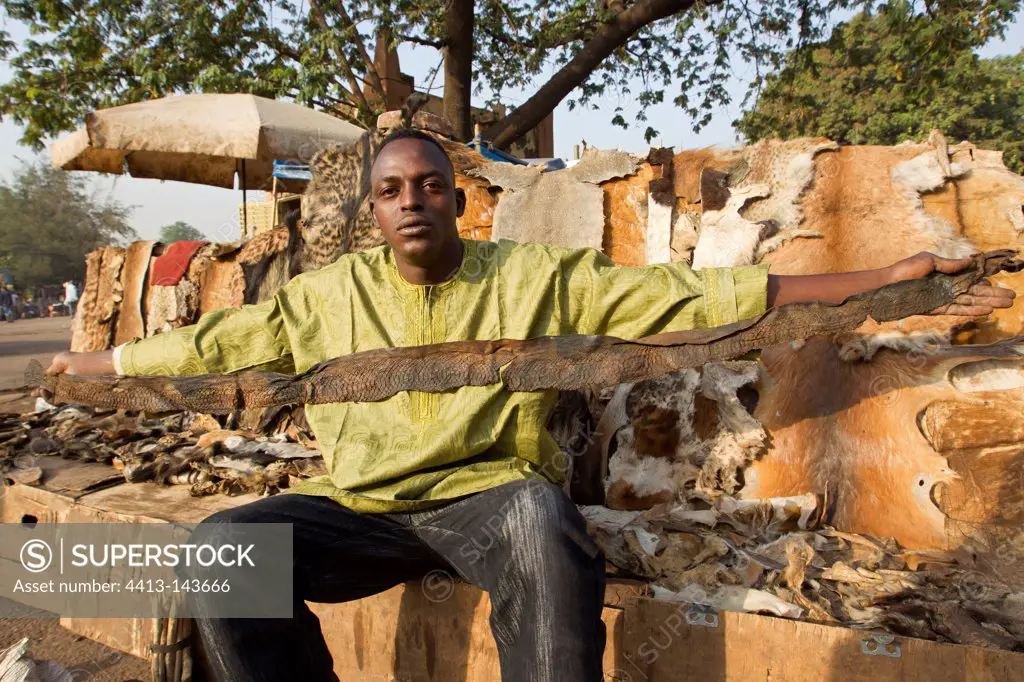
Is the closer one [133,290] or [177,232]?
[133,290]

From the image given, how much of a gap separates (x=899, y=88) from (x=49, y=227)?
3772cm

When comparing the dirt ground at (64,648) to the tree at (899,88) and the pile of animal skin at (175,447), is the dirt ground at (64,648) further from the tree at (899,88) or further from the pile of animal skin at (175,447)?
the tree at (899,88)

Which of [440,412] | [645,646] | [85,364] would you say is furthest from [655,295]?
[85,364]

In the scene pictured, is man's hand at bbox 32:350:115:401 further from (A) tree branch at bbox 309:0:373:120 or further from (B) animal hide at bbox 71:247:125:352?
(A) tree branch at bbox 309:0:373:120

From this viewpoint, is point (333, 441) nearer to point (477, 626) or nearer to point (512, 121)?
point (477, 626)

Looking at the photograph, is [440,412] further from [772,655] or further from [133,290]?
[133,290]

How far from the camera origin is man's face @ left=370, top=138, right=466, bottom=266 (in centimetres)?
168

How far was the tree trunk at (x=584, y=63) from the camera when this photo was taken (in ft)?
23.3

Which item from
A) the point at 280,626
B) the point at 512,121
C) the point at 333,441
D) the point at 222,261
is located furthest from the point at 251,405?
the point at 512,121

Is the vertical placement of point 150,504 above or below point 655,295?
below

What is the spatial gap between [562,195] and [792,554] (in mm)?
2389

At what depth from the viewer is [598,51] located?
7.43 m

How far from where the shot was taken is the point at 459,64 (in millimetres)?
7688

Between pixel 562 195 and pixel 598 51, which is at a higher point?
pixel 598 51
